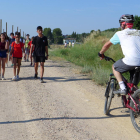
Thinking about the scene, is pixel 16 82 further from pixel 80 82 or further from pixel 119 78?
pixel 119 78

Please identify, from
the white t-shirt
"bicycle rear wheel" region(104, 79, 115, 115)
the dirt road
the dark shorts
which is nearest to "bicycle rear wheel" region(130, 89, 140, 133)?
the dirt road

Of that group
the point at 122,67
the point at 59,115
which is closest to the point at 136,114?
the point at 122,67

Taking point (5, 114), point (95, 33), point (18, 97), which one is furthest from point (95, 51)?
point (5, 114)

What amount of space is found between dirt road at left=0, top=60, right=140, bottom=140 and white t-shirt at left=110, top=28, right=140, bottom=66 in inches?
52.1

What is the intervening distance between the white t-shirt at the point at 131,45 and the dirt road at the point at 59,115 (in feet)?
4.34

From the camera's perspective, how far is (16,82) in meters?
10.0

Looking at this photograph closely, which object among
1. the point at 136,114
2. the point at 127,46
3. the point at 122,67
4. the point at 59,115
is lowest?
the point at 59,115

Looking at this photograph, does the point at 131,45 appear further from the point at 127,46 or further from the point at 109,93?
the point at 109,93

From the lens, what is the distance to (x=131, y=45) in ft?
15.6

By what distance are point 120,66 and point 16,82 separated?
5.95 meters

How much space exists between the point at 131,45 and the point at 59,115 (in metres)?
2.31

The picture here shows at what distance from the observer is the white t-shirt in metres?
4.72

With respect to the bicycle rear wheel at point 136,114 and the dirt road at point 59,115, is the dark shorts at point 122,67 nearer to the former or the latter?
the bicycle rear wheel at point 136,114

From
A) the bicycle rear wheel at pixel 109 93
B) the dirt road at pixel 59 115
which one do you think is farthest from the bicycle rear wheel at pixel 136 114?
the bicycle rear wheel at pixel 109 93
